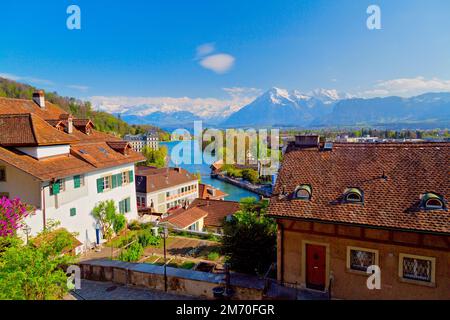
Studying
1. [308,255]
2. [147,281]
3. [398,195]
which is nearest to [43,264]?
[147,281]

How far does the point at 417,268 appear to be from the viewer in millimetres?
10406

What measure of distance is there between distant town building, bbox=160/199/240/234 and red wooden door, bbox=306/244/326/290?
9951mm

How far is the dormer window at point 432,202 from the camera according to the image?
408 inches

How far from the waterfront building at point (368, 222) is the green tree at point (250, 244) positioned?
97cm

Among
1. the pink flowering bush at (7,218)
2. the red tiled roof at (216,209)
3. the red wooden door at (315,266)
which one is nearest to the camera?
the pink flowering bush at (7,218)

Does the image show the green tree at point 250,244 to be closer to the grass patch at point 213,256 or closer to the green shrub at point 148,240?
the grass patch at point 213,256

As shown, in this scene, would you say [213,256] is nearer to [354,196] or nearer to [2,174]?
[354,196]

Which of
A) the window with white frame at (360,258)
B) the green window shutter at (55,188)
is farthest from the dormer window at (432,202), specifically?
the green window shutter at (55,188)

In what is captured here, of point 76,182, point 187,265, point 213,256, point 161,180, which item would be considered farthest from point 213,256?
point 161,180

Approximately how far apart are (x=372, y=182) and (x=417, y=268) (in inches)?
135

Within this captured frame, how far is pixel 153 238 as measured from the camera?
64.0 feet

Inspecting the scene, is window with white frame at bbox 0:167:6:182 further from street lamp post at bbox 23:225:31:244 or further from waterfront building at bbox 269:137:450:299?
waterfront building at bbox 269:137:450:299

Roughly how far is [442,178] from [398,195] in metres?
1.73

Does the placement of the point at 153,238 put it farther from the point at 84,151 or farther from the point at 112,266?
the point at 84,151
